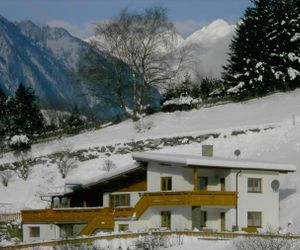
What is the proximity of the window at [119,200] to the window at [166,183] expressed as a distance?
3.25 m

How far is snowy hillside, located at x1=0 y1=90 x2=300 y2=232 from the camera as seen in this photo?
5441 centimetres

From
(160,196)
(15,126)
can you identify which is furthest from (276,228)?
(15,126)

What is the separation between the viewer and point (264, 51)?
70.2 metres

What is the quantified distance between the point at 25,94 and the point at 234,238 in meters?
51.9

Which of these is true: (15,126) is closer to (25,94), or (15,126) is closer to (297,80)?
(25,94)

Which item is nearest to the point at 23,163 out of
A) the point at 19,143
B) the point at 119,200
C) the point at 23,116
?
the point at 19,143

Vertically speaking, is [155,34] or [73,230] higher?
[155,34]

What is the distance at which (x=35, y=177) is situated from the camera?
59125 millimetres

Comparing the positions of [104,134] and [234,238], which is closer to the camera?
[234,238]

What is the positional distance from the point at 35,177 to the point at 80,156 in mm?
4119

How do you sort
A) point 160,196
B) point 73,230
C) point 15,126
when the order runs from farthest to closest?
point 15,126 → point 73,230 → point 160,196

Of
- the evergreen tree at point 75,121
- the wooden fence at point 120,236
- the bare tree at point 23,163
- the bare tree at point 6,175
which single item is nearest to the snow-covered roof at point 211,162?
the wooden fence at point 120,236

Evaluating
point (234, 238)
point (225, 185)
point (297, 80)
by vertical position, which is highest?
point (297, 80)

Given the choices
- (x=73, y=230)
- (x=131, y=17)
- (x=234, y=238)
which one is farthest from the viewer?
(x=131, y=17)
